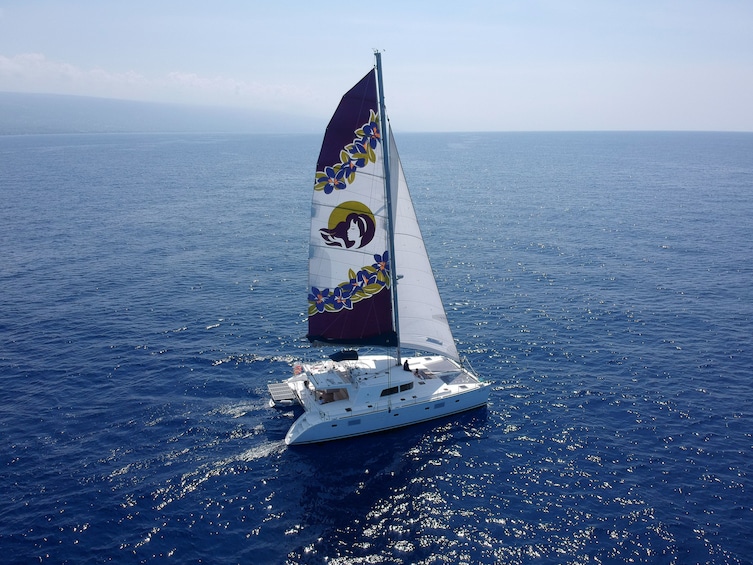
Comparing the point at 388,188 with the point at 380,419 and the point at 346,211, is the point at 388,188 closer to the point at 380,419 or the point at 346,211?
the point at 346,211

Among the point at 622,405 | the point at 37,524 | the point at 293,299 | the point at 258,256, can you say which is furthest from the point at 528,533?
the point at 258,256

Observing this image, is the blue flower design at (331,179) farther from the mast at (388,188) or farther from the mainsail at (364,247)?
the mast at (388,188)

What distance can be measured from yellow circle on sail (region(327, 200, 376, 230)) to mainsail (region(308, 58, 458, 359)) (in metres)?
0.08

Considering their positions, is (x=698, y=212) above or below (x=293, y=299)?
above

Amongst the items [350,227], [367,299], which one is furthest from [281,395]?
[350,227]

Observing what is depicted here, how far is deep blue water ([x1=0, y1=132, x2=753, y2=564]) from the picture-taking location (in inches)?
1294

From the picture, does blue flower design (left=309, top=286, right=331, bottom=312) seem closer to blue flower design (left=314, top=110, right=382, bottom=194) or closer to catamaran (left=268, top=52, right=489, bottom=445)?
catamaran (left=268, top=52, right=489, bottom=445)

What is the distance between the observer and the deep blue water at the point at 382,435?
3288cm

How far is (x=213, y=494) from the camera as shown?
3600 cm

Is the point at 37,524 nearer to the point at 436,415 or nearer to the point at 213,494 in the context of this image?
the point at 213,494

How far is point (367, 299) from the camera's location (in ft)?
148

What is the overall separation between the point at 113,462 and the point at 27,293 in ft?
140

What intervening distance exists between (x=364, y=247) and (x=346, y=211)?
3356 mm

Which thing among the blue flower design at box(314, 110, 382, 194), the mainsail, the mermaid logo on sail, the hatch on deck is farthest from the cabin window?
the blue flower design at box(314, 110, 382, 194)
